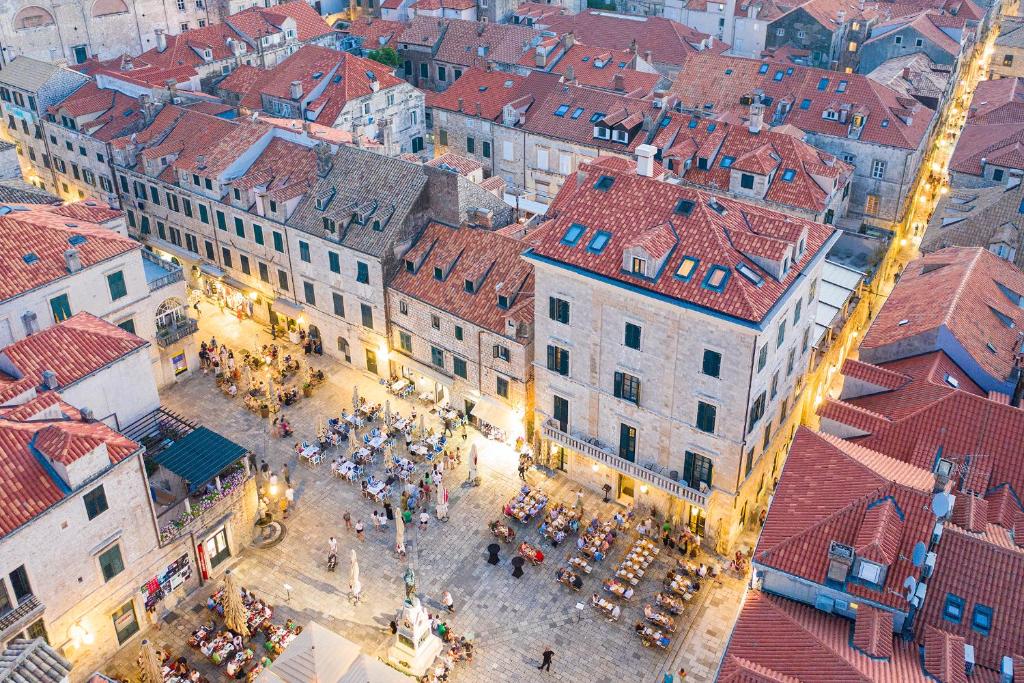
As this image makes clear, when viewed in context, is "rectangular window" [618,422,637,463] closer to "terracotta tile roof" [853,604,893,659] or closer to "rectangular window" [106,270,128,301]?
"terracotta tile roof" [853,604,893,659]

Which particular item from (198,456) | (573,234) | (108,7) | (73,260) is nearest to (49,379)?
(198,456)

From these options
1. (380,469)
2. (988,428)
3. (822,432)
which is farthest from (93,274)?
(988,428)

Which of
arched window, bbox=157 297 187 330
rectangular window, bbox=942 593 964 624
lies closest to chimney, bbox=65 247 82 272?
arched window, bbox=157 297 187 330

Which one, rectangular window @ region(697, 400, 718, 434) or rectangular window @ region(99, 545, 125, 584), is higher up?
rectangular window @ region(697, 400, 718, 434)

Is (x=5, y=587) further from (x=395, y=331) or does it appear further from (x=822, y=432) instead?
(x=822, y=432)

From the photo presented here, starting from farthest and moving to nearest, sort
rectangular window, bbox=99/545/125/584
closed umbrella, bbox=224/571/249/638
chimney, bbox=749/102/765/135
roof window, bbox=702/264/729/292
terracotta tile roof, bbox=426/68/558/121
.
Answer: terracotta tile roof, bbox=426/68/558/121, chimney, bbox=749/102/765/135, roof window, bbox=702/264/729/292, closed umbrella, bbox=224/571/249/638, rectangular window, bbox=99/545/125/584

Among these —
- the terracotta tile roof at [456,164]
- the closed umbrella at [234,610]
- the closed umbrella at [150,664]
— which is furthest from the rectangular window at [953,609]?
the terracotta tile roof at [456,164]

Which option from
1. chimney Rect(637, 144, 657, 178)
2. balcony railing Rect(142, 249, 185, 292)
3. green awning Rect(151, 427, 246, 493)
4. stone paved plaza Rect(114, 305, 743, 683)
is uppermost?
chimney Rect(637, 144, 657, 178)
